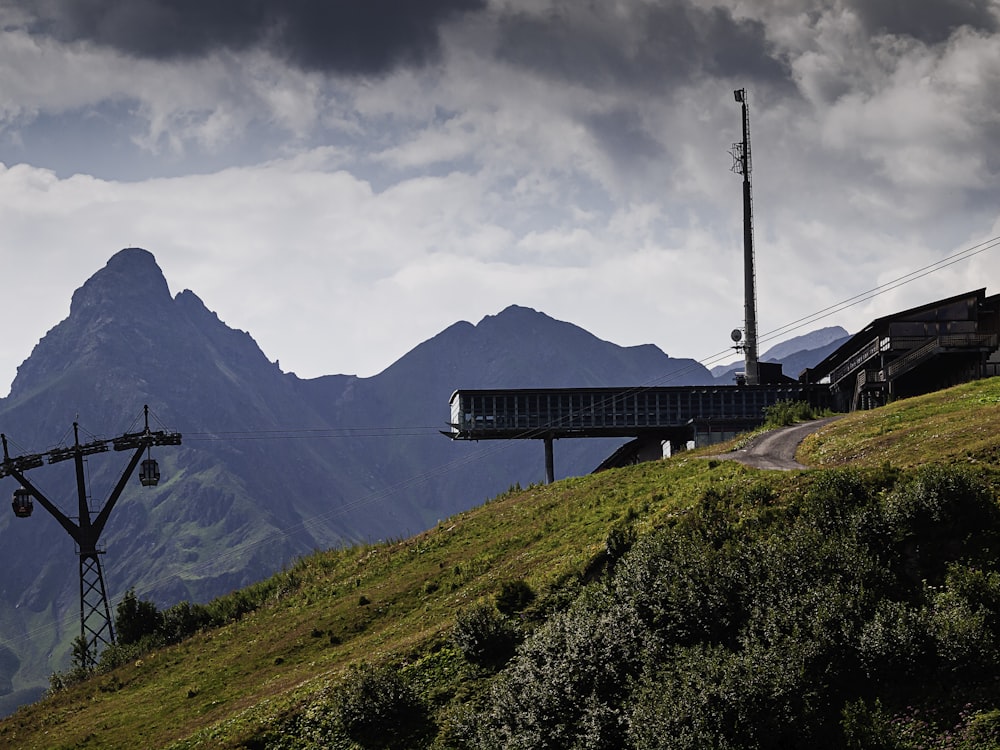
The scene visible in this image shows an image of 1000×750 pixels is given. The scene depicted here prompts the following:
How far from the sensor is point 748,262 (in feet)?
384

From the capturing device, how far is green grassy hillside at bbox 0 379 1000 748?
26.0 meters

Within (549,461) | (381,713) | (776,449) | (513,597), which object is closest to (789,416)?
(776,449)

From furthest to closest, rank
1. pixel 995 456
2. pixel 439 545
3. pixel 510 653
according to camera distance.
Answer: pixel 439 545 → pixel 995 456 → pixel 510 653

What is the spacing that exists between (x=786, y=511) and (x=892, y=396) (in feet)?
173

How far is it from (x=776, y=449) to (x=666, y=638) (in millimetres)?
27429

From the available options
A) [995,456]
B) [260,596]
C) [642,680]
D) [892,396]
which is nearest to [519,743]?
[642,680]

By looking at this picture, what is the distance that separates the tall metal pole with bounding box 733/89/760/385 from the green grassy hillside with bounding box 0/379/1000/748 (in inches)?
2583

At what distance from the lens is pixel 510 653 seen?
34.6 meters

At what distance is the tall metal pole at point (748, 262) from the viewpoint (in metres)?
116

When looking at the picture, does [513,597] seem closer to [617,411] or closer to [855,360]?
[855,360]

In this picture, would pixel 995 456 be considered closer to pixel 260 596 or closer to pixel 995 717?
pixel 995 717

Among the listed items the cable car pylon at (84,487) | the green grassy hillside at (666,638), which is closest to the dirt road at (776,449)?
the green grassy hillside at (666,638)

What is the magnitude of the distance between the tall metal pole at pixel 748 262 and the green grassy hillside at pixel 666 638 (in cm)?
6561

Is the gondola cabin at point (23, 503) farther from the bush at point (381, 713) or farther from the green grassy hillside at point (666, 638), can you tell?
the bush at point (381, 713)
